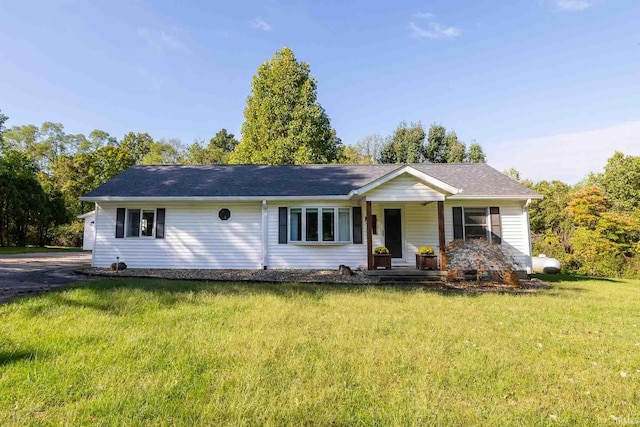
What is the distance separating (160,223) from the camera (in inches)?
480

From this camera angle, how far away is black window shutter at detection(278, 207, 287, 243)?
1206cm

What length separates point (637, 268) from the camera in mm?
15648

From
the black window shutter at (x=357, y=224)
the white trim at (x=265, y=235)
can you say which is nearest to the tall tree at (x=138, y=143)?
the white trim at (x=265, y=235)

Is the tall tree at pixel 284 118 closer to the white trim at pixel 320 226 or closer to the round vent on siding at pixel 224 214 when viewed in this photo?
the round vent on siding at pixel 224 214

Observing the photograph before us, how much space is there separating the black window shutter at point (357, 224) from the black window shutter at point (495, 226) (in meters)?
4.84

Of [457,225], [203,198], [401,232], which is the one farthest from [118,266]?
[457,225]

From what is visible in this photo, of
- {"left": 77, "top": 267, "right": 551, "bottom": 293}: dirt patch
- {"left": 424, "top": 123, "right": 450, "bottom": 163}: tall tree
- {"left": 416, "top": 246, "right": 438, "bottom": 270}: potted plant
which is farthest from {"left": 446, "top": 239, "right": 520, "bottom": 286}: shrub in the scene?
{"left": 424, "top": 123, "right": 450, "bottom": 163}: tall tree

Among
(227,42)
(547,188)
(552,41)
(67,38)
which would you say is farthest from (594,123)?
(67,38)

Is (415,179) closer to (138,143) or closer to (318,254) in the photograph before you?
(318,254)

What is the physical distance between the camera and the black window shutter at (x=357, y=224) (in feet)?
39.3

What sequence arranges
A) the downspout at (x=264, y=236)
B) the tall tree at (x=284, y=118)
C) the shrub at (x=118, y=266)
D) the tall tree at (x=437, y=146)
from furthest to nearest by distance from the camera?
the tall tree at (x=437, y=146), the tall tree at (x=284, y=118), the downspout at (x=264, y=236), the shrub at (x=118, y=266)

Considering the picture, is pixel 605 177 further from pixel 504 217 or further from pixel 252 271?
pixel 252 271

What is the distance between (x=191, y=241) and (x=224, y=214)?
1.60 meters

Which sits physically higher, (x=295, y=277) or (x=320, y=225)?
(x=320, y=225)
